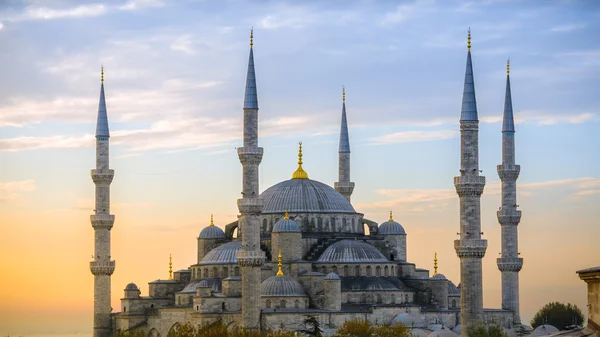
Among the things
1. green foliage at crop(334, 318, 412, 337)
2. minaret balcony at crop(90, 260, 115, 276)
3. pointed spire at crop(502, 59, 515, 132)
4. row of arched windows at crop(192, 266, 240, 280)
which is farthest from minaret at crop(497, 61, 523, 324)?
minaret balcony at crop(90, 260, 115, 276)

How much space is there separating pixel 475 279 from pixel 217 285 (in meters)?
10.9

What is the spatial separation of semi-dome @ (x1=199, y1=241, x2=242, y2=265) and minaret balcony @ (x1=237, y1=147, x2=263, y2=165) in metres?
5.72

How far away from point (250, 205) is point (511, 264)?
1056cm

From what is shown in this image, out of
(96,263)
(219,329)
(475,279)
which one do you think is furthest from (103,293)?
(475,279)

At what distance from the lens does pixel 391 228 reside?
52.8 metres

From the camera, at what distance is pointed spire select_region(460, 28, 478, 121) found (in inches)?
1708

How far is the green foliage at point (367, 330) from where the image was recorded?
138ft

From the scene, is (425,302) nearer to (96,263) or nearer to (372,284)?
(372,284)

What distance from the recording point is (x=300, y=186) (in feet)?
174

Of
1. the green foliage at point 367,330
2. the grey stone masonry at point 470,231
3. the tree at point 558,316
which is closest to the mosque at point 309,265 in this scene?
the grey stone masonry at point 470,231

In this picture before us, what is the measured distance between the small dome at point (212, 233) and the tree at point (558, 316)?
16.3 m

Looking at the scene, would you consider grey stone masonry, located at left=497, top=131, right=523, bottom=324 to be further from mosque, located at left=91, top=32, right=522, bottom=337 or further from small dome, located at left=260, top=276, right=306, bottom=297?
small dome, located at left=260, top=276, right=306, bottom=297

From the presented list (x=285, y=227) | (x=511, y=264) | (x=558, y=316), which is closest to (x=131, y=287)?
(x=285, y=227)

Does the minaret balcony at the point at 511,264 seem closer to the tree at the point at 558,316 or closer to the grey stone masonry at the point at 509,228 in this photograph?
the grey stone masonry at the point at 509,228
